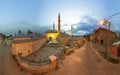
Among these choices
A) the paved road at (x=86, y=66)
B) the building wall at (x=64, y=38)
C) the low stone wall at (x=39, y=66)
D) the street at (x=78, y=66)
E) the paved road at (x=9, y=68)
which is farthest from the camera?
the building wall at (x=64, y=38)

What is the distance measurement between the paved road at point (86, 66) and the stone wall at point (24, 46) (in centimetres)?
851

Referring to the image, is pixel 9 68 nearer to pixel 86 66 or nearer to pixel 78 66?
pixel 78 66

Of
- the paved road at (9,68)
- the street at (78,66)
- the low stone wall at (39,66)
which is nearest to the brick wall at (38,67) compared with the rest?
the low stone wall at (39,66)

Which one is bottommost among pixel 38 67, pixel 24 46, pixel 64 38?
pixel 38 67

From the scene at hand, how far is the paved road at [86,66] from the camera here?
773 inches

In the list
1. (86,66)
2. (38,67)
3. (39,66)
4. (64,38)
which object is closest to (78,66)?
(86,66)

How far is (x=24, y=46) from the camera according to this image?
93.5ft

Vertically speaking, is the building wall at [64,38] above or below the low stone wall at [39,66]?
above

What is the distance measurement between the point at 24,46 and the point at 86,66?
12.6 meters

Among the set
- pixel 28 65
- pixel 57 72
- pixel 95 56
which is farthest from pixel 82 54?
pixel 28 65

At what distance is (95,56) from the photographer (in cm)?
2491

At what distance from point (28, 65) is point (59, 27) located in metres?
45.2

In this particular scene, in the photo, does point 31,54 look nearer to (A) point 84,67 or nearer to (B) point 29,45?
(B) point 29,45

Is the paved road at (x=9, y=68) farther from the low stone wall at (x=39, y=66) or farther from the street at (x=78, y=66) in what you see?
the low stone wall at (x=39, y=66)
